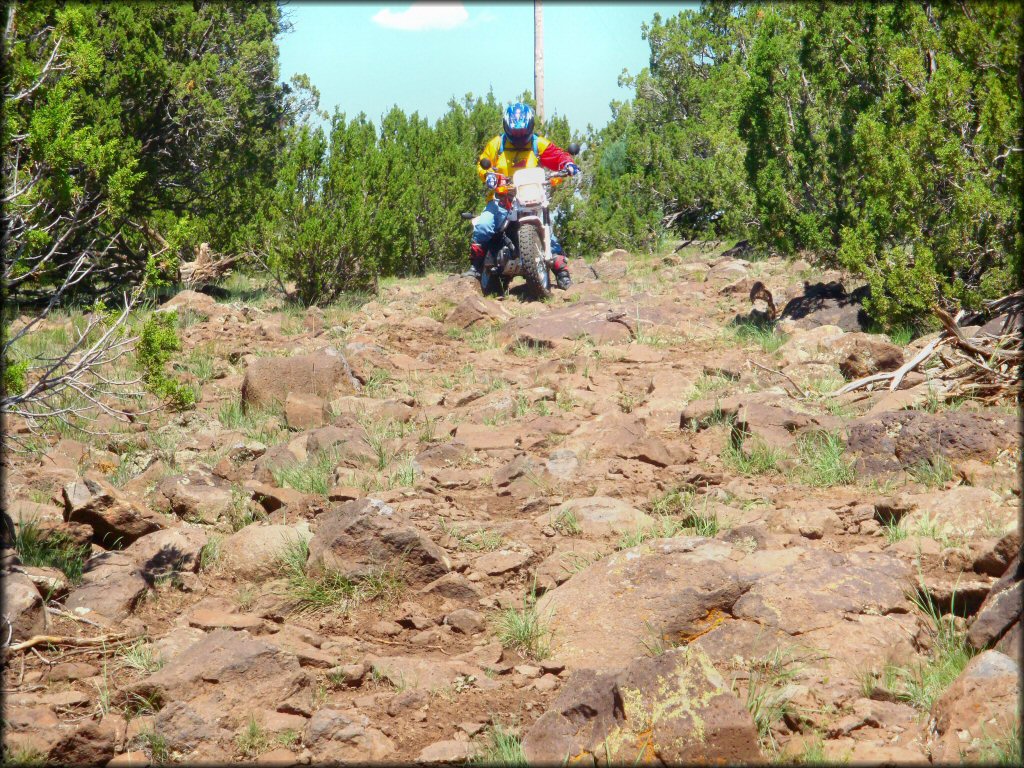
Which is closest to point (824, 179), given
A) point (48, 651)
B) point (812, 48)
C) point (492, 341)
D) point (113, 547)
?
point (812, 48)

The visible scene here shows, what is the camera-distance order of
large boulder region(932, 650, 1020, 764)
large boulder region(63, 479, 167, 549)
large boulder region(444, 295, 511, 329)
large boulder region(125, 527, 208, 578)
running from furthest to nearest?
large boulder region(444, 295, 511, 329), large boulder region(63, 479, 167, 549), large boulder region(125, 527, 208, 578), large boulder region(932, 650, 1020, 764)

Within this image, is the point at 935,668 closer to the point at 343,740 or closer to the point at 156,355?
the point at 343,740

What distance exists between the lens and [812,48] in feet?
28.0

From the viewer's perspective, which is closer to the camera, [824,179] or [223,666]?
[223,666]

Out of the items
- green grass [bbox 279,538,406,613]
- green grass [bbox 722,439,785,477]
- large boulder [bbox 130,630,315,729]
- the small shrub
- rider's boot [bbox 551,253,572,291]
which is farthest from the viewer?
rider's boot [bbox 551,253,572,291]

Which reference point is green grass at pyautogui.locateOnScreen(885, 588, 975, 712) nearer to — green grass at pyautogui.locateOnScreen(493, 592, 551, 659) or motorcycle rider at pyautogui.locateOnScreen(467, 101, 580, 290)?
green grass at pyautogui.locateOnScreen(493, 592, 551, 659)

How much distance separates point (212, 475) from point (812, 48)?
670 cm

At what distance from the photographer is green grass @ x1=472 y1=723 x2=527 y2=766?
258cm

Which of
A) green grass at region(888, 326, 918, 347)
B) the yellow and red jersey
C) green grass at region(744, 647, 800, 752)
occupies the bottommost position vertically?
green grass at region(744, 647, 800, 752)

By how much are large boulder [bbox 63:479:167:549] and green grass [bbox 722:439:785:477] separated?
293 cm

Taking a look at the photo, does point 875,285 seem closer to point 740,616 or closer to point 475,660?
point 740,616

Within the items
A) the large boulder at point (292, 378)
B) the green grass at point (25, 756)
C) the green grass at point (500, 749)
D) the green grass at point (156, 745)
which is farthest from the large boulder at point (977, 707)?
the large boulder at point (292, 378)

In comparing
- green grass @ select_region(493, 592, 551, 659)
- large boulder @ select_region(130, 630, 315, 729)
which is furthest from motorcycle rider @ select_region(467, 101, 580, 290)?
large boulder @ select_region(130, 630, 315, 729)

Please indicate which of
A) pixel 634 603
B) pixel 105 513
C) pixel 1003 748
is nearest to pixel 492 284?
pixel 105 513
